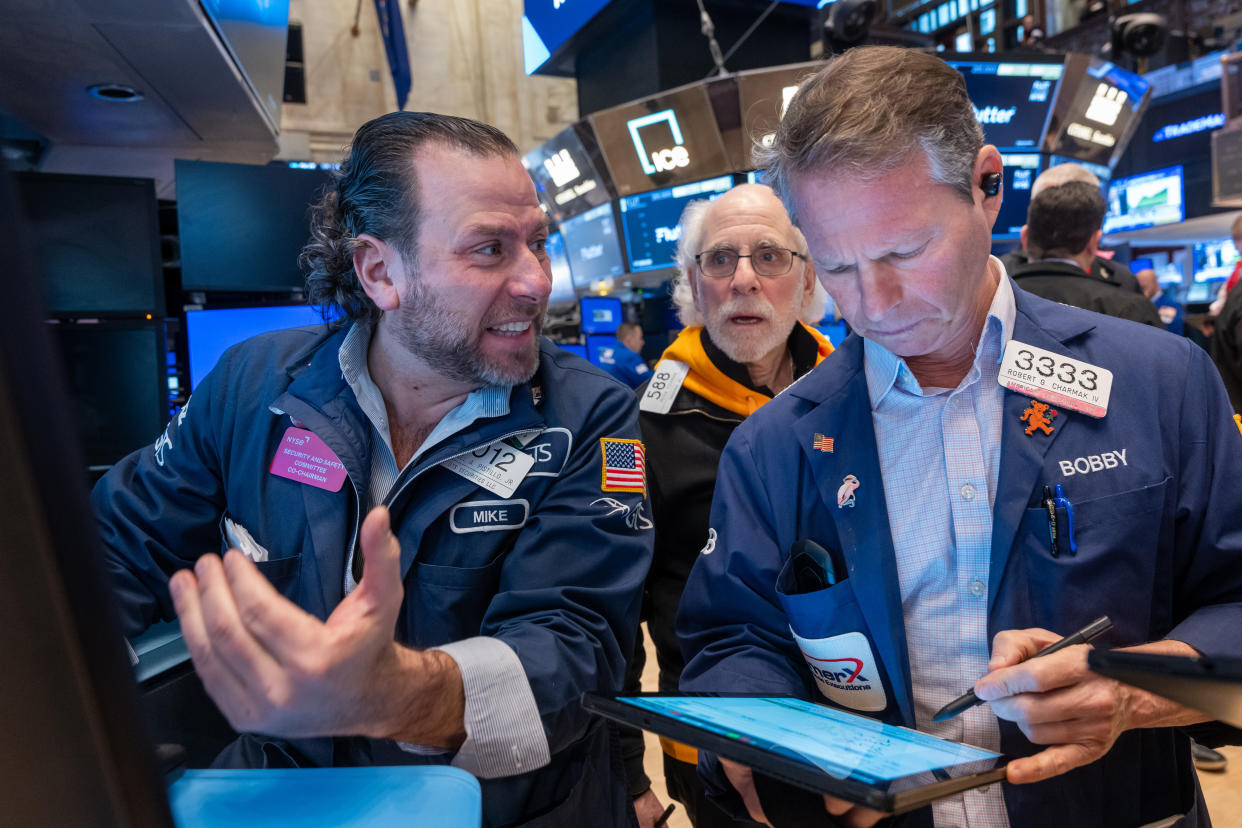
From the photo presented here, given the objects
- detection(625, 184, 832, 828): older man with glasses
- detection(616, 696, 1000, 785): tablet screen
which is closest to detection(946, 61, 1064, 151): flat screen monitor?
detection(625, 184, 832, 828): older man with glasses

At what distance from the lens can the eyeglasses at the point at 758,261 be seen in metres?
2.21

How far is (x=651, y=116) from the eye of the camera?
7188 millimetres

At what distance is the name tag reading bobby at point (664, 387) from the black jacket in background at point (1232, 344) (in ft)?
9.85

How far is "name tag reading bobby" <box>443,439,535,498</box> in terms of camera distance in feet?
4.45

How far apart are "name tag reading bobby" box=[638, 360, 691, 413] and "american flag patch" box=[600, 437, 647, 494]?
58 cm

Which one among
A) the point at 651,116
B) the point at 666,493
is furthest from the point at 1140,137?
the point at 666,493

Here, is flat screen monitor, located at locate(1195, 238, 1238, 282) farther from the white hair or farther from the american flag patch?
the american flag patch

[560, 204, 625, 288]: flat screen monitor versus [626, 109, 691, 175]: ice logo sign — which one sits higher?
[626, 109, 691, 175]: ice logo sign

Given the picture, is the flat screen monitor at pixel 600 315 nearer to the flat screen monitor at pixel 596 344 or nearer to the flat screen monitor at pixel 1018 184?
the flat screen monitor at pixel 596 344

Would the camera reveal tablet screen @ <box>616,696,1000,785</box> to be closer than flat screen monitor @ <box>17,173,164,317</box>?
Yes

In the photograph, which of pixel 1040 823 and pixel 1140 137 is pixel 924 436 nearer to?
pixel 1040 823

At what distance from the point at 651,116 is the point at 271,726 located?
7164 mm

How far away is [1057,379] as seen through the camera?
1.13 metres

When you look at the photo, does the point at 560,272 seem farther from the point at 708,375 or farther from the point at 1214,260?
the point at 1214,260
